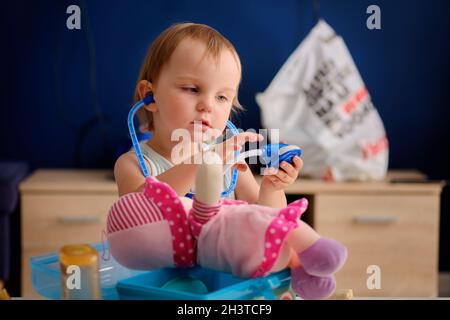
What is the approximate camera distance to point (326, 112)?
6.38 ft

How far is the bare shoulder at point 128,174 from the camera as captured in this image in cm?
75

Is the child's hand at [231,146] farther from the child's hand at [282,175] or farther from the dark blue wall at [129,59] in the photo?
the dark blue wall at [129,59]

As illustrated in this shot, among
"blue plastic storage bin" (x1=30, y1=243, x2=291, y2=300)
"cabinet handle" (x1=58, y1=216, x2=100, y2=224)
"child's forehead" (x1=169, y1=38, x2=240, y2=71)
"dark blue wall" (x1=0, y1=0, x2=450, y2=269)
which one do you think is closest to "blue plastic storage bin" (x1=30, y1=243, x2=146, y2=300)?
"blue plastic storage bin" (x1=30, y1=243, x2=291, y2=300)

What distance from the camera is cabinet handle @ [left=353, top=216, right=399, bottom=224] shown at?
1898mm

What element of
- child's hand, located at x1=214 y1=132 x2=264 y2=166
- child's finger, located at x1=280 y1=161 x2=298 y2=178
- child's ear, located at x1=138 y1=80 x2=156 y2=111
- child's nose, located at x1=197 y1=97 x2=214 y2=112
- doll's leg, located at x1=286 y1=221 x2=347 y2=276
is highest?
child's ear, located at x1=138 y1=80 x2=156 y2=111

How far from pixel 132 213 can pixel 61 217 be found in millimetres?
1343

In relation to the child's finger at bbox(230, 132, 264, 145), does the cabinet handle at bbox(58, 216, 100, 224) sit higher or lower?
lower

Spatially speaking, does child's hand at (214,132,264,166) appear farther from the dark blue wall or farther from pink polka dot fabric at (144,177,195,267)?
the dark blue wall

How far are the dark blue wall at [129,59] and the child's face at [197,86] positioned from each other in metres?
1.36

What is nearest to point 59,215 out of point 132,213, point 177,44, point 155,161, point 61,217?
point 61,217

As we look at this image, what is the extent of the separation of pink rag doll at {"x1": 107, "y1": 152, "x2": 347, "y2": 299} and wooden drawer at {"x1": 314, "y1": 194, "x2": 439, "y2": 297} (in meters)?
1.35
